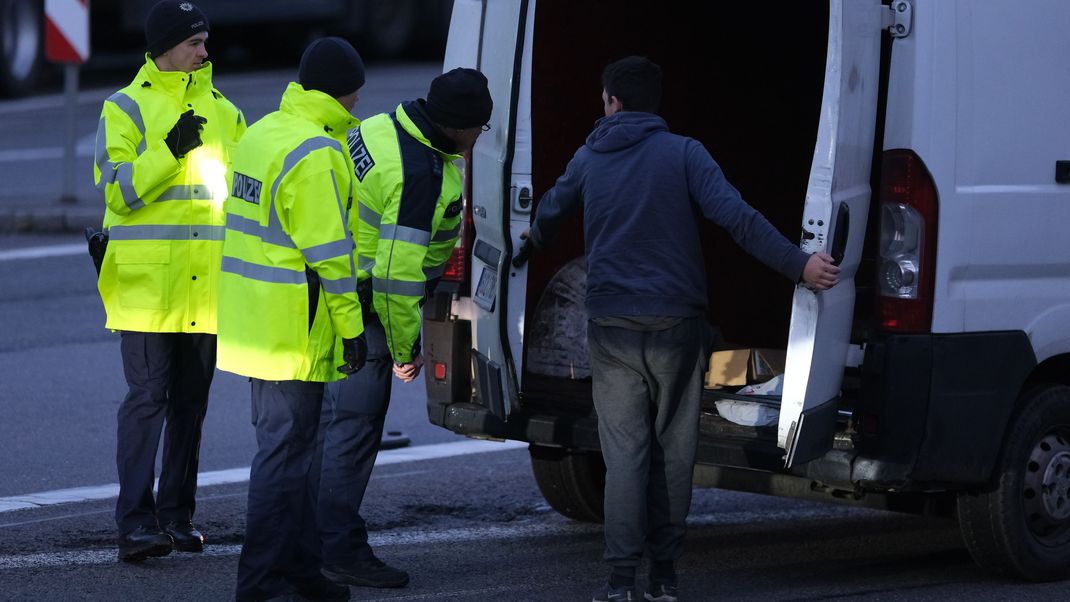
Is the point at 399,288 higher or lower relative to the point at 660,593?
higher

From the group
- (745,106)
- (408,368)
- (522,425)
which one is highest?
(745,106)

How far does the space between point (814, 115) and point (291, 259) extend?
11.8 ft

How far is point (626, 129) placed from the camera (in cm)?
557

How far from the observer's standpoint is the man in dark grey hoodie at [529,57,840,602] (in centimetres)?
554

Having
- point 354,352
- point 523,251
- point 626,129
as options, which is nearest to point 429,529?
point 523,251

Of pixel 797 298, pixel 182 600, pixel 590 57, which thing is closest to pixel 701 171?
pixel 797 298

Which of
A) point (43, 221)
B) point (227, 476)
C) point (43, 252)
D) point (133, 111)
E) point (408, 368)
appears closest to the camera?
point (408, 368)

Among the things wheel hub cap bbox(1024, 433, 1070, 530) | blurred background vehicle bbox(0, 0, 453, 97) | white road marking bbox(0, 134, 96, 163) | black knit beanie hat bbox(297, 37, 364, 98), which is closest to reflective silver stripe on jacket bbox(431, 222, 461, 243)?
black knit beanie hat bbox(297, 37, 364, 98)

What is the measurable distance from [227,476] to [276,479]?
227 cm

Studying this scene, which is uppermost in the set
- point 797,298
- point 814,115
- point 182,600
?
point 814,115

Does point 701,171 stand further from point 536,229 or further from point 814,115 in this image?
point 814,115

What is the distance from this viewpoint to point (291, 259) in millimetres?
5395

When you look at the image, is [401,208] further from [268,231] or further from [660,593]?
[660,593]

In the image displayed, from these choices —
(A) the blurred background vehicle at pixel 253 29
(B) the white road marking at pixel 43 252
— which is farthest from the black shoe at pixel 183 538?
(A) the blurred background vehicle at pixel 253 29
